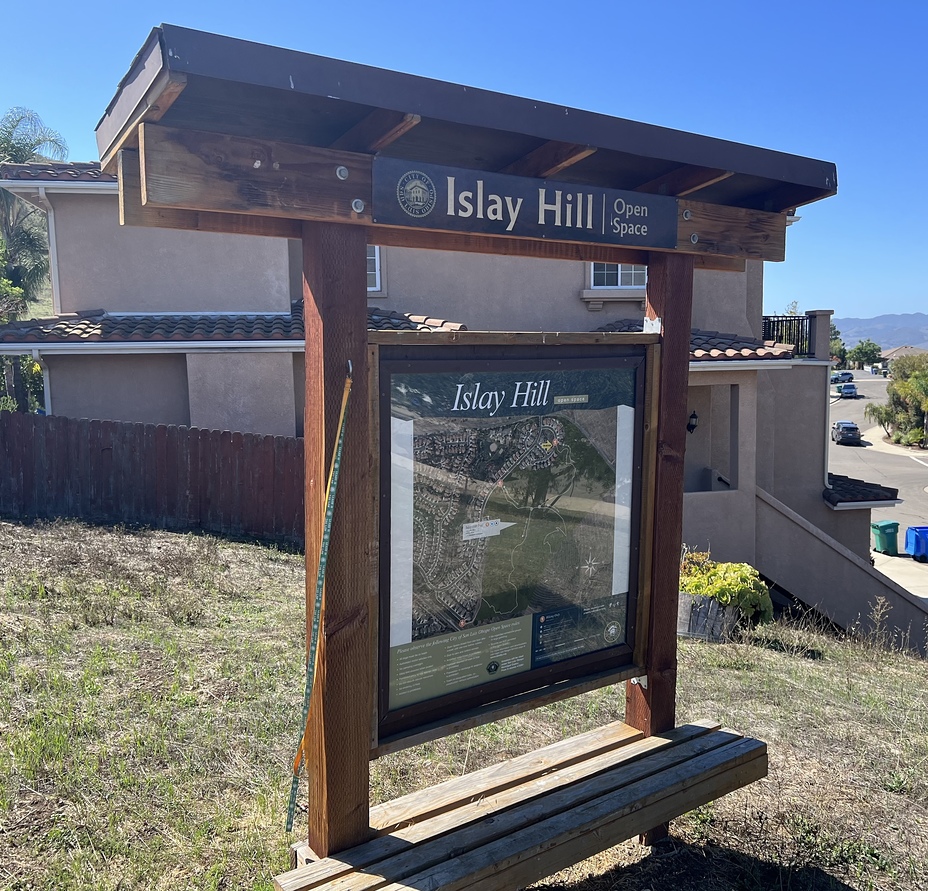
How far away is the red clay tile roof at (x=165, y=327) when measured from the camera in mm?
14000

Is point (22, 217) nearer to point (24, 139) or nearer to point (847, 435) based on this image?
point (24, 139)

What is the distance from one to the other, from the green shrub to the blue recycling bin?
785 inches

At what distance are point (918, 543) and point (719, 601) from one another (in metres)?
20.9

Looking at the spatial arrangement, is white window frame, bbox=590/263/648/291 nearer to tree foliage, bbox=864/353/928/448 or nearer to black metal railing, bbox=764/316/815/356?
black metal railing, bbox=764/316/815/356

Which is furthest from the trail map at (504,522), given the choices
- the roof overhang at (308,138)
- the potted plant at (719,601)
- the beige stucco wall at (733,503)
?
the beige stucco wall at (733,503)

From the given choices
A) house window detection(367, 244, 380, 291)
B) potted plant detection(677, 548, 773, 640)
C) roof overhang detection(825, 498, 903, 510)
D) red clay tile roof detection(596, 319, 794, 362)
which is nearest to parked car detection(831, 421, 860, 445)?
roof overhang detection(825, 498, 903, 510)

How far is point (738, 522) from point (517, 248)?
38.2ft

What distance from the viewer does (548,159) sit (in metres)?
3.49

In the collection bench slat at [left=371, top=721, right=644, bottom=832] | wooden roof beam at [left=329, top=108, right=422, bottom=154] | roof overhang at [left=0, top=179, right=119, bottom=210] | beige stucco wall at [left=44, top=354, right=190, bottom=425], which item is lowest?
bench slat at [left=371, top=721, right=644, bottom=832]

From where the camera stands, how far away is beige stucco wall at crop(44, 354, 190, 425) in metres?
14.8

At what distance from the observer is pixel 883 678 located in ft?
23.4

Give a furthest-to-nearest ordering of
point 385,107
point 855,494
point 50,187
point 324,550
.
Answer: point 855,494
point 50,187
point 324,550
point 385,107

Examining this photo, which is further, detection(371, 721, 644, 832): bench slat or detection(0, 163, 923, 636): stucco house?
detection(0, 163, 923, 636): stucco house

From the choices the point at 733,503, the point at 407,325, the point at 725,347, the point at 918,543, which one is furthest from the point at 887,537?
the point at 407,325
